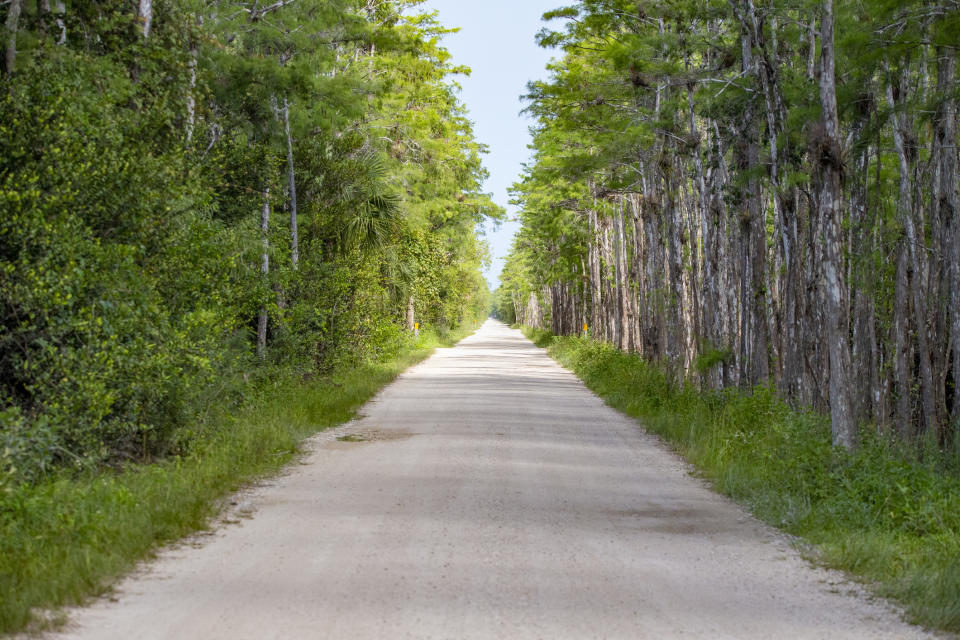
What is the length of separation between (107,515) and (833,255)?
26.4 ft

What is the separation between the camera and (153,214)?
36.6ft

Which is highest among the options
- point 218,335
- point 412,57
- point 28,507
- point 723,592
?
point 412,57

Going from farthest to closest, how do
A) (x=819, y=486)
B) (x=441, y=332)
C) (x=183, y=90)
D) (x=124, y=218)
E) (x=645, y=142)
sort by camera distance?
1. (x=441, y=332)
2. (x=645, y=142)
3. (x=183, y=90)
4. (x=124, y=218)
5. (x=819, y=486)

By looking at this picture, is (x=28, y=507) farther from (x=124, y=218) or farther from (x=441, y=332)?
(x=441, y=332)

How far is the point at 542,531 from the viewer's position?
825cm

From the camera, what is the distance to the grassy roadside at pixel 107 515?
593 cm

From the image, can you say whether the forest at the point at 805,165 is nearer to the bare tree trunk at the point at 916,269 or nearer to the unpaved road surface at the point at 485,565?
the bare tree trunk at the point at 916,269

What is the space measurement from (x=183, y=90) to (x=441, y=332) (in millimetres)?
50619

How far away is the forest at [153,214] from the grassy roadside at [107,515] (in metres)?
0.38

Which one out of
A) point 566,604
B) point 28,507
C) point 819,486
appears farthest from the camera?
point 819,486

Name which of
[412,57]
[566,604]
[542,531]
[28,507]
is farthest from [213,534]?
[412,57]

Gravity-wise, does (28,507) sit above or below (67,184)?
below

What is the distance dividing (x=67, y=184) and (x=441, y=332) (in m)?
54.1

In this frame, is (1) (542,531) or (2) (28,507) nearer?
(2) (28,507)
